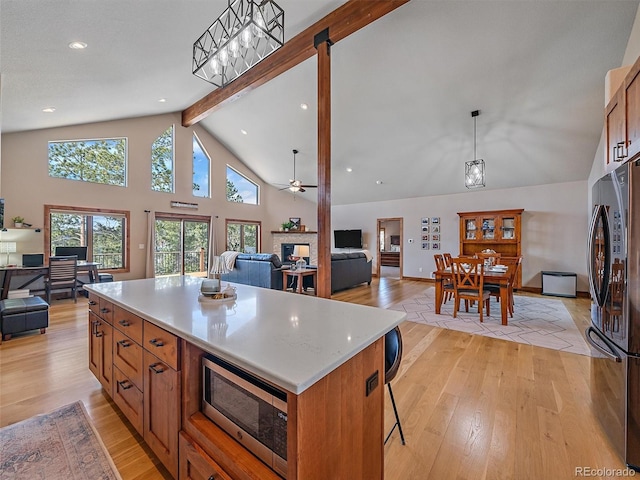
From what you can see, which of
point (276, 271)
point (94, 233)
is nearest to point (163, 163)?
point (94, 233)

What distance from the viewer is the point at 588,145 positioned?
195 inches

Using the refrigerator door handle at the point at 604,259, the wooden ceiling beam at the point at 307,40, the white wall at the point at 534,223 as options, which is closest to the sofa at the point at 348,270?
the white wall at the point at 534,223

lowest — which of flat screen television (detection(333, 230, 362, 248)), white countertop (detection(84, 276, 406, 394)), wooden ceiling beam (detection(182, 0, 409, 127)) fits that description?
white countertop (detection(84, 276, 406, 394))

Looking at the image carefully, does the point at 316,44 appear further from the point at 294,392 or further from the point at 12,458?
the point at 12,458

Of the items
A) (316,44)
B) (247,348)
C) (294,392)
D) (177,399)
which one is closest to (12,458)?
(177,399)

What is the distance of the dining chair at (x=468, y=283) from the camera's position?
4125 millimetres

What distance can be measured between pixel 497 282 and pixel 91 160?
833 centimetres

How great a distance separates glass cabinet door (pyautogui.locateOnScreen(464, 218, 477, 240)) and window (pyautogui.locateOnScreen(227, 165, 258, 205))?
6.56 metres

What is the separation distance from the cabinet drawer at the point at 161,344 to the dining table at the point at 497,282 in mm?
4172

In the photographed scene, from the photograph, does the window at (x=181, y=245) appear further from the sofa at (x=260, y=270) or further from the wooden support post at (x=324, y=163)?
the wooden support post at (x=324, y=163)

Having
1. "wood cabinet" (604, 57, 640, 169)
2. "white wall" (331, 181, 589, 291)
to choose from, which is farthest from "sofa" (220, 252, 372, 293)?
"wood cabinet" (604, 57, 640, 169)

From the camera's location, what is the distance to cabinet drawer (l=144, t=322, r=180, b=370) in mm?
1226

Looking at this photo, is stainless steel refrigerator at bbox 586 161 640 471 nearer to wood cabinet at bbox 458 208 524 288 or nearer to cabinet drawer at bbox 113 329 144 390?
cabinet drawer at bbox 113 329 144 390

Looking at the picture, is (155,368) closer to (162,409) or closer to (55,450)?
(162,409)
